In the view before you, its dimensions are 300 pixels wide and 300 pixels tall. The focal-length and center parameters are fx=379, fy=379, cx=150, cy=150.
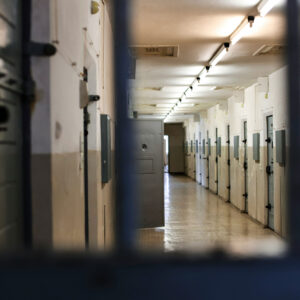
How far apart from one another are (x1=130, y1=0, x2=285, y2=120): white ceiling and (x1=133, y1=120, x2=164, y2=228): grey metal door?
120 cm

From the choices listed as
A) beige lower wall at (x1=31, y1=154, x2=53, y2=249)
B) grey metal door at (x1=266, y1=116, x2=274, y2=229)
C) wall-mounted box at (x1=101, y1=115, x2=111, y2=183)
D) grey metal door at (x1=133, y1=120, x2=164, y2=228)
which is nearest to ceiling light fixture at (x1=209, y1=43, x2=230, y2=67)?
grey metal door at (x1=133, y1=120, x2=164, y2=228)

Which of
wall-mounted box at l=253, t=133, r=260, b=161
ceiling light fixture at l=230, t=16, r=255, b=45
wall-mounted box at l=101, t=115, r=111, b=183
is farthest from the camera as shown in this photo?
wall-mounted box at l=253, t=133, r=260, b=161

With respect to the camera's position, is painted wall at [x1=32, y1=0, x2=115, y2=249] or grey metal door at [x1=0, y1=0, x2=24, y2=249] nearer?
grey metal door at [x1=0, y1=0, x2=24, y2=249]

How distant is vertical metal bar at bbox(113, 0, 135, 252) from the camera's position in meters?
1.15

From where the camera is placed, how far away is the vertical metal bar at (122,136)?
115 centimetres

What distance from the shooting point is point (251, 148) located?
351 inches

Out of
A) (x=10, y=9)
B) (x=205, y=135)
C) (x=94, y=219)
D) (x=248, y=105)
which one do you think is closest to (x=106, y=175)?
(x=94, y=219)

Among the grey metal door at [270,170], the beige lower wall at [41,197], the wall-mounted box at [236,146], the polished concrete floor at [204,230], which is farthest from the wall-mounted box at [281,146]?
the beige lower wall at [41,197]

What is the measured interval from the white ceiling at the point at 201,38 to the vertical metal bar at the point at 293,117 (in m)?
1.08

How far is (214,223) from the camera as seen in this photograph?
8188mm

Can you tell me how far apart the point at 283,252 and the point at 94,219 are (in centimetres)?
257

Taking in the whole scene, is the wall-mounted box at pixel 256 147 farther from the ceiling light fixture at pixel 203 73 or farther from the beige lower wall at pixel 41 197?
the beige lower wall at pixel 41 197

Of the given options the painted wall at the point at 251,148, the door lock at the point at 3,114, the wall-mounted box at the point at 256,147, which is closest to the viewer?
the door lock at the point at 3,114

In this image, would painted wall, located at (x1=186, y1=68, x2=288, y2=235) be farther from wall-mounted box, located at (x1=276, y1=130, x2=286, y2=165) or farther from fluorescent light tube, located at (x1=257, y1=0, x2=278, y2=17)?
fluorescent light tube, located at (x1=257, y1=0, x2=278, y2=17)
